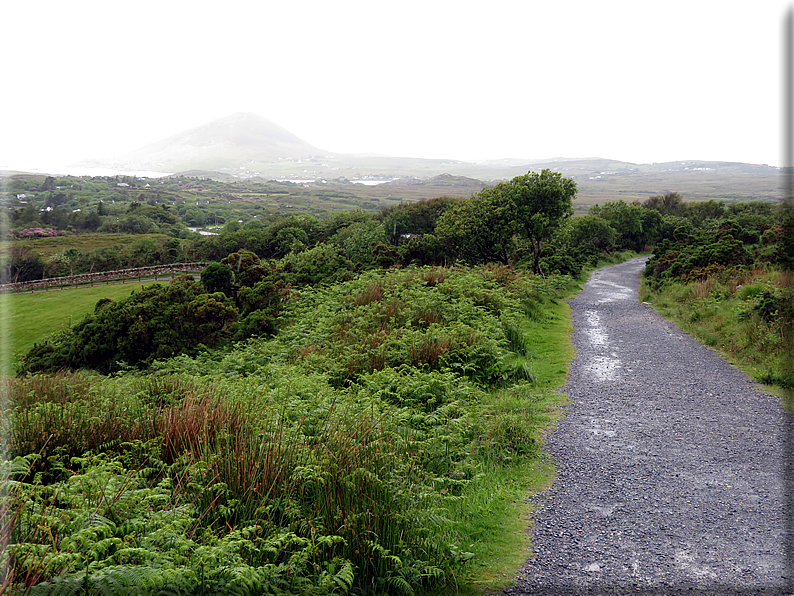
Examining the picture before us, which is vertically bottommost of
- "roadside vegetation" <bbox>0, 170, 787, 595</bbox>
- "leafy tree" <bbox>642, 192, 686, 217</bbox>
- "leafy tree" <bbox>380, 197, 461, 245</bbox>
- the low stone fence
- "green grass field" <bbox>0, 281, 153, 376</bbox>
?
"green grass field" <bbox>0, 281, 153, 376</bbox>

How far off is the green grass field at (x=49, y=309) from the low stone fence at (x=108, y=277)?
176 cm

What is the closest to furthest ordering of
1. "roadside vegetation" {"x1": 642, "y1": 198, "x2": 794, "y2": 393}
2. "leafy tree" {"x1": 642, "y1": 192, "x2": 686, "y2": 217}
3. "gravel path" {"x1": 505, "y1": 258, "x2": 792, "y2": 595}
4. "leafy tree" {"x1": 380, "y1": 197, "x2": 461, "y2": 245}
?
"gravel path" {"x1": 505, "y1": 258, "x2": 792, "y2": 595} < "roadside vegetation" {"x1": 642, "y1": 198, "x2": 794, "y2": 393} < "leafy tree" {"x1": 380, "y1": 197, "x2": 461, "y2": 245} < "leafy tree" {"x1": 642, "y1": 192, "x2": 686, "y2": 217}

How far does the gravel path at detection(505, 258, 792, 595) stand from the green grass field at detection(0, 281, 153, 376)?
2210 centimetres

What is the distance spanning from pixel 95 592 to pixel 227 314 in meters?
16.9

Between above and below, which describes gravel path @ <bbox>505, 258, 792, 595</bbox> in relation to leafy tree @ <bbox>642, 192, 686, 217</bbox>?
below

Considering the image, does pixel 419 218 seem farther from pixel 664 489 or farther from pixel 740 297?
pixel 664 489

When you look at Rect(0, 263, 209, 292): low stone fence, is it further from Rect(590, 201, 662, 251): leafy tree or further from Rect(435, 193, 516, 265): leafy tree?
Rect(590, 201, 662, 251): leafy tree

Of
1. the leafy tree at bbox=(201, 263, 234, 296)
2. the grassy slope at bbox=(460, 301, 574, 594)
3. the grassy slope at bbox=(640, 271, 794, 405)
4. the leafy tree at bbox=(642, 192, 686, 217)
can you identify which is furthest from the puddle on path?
the leafy tree at bbox=(642, 192, 686, 217)

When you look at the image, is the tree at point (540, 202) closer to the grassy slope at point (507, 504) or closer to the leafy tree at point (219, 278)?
the leafy tree at point (219, 278)

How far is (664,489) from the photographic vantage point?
5047 mm

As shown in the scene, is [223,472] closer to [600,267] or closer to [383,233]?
[383,233]

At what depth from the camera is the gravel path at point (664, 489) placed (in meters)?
3.66

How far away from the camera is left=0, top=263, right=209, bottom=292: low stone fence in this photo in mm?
39156

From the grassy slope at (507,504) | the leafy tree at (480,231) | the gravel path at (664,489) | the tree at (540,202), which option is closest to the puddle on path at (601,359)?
the gravel path at (664,489)
